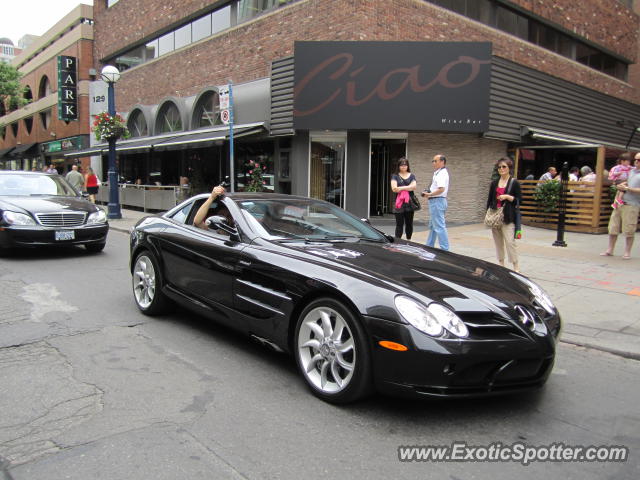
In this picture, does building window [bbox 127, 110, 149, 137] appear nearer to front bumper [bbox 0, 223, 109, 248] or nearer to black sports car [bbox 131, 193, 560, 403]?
front bumper [bbox 0, 223, 109, 248]

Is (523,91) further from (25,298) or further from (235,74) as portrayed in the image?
(25,298)

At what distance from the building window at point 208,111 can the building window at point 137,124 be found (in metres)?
5.48

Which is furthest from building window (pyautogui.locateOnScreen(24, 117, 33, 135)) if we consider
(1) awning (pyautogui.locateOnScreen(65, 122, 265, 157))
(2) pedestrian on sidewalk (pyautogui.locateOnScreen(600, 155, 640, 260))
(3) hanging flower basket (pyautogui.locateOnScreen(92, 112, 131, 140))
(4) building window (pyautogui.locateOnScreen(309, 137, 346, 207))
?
(2) pedestrian on sidewalk (pyautogui.locateOnScreen(600, 155, 640, 260))

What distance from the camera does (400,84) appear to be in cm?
1424

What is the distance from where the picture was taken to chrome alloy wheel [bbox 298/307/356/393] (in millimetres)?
Result: 3302

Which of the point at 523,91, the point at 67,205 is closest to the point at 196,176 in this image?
the point at 67,205

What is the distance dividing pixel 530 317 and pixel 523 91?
15.1 meters

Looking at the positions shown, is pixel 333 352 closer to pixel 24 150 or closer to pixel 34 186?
pixel 34 186

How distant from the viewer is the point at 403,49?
14117 mm

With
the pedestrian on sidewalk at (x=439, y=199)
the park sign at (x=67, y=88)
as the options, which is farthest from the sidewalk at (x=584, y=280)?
the park sign at (x=67, y=88)

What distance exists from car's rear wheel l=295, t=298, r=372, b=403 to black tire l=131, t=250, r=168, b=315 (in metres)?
2.18

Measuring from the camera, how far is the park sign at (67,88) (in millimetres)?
31438

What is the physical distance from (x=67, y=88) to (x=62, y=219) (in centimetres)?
2690

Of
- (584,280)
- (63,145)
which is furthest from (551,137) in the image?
(63,145)
